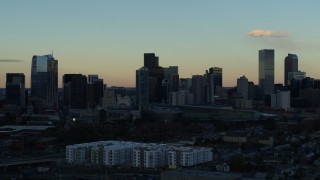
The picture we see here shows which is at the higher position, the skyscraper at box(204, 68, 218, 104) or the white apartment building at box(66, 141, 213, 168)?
the skyscraper at box(204, 68, 218, 104)

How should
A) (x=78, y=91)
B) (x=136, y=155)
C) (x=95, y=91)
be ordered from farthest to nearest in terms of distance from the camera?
(x=95, y=91), (x=78, y=91), (x=136, y=155)

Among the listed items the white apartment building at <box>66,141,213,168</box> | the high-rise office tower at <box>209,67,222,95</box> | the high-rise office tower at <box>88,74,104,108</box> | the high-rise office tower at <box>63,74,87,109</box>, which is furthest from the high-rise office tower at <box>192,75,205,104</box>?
the white apartment building at <box>66,141,213,168</box>

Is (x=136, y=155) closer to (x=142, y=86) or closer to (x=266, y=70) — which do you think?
(x=142, y=86)

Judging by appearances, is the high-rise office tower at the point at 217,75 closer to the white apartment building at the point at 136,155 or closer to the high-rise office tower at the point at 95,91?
the high-rise office tower at the point at 95,91

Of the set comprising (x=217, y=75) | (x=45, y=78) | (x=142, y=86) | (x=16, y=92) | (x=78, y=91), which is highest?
(x=217, y=75)

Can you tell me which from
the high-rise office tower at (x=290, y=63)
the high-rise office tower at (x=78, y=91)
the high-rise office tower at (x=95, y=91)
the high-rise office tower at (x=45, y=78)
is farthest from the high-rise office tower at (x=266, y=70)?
the high-rise office tower at (x=45, y=78)

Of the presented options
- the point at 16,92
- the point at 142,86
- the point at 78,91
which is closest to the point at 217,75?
the point at 142,86

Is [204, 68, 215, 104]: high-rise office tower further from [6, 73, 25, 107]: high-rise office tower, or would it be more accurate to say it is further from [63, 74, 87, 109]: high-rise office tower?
[6, 73, 25, 107]: high-rise office tower

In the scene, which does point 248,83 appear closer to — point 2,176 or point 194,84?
point 194,84
